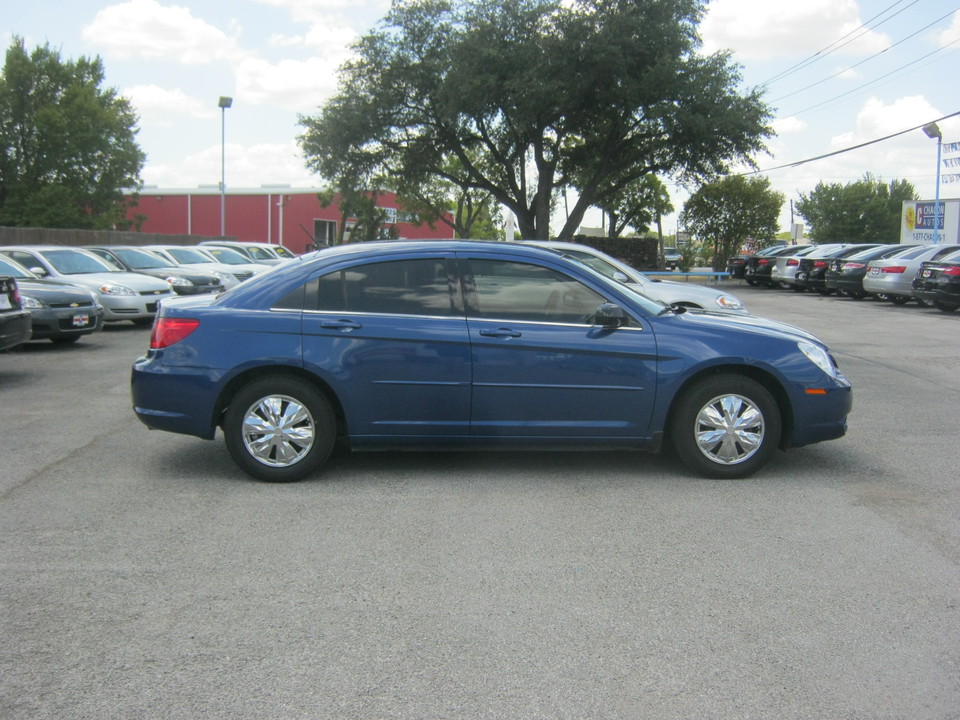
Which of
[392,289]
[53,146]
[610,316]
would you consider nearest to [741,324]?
[610,316]

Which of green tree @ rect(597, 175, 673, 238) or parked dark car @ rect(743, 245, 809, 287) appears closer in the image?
parked dark car @ rect(743, 245, 809, 287)

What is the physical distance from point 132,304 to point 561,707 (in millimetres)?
14796

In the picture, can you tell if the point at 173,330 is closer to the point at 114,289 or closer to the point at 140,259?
the point at 114,289

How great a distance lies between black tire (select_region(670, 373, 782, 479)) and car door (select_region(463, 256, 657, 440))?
29 centimetres

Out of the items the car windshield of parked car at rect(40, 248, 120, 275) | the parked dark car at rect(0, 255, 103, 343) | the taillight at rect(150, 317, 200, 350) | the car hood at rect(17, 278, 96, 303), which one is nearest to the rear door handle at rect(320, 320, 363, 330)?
the taillight at rect(150, 317, 200, 350)

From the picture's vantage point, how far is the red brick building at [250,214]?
2594 inches

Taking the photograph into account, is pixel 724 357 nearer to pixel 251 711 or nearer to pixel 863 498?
pixel 863 498

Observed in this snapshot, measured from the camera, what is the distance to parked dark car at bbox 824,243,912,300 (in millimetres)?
28203

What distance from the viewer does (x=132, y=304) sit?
54.4 feet

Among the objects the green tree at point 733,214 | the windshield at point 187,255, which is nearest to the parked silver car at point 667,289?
the windshield at point 187,255

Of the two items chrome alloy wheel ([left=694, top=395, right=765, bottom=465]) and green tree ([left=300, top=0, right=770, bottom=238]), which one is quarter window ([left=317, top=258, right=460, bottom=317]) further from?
green tree ([left=300, top=0, right=770, bottom=238])

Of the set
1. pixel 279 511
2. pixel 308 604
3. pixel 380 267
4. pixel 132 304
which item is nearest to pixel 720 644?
pixel 308 604

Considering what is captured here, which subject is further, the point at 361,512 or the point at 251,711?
the point at 361,512

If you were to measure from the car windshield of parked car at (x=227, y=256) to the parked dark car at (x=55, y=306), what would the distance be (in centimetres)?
1067
